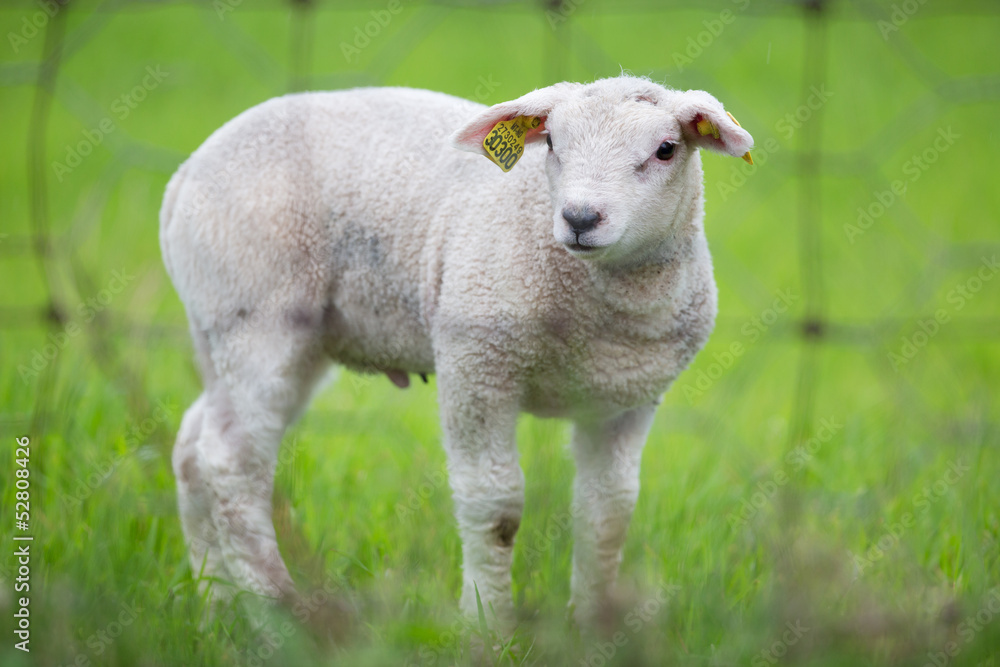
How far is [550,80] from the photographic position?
8.45 ft

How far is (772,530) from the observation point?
93.3 inches

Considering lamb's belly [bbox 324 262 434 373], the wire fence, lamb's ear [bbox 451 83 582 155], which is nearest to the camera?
lamb's ear [bbox 451 83 582 155]

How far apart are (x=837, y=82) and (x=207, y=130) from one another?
13.7 ft

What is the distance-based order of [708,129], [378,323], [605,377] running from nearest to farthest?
[708,129] → [605,377] → [378,323]

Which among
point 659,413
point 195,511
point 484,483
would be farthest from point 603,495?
point 659,413

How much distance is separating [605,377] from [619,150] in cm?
55

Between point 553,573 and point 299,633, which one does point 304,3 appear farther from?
point 553,573

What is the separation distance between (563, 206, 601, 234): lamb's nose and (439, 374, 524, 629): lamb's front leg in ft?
1.67

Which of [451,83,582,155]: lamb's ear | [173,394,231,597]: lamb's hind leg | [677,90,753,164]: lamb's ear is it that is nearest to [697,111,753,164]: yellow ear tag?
[677,90,753,164]: lamb's ear

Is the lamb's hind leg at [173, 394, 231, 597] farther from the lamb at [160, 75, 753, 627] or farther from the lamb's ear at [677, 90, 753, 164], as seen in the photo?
the lamb's ear at [677, 90, 753, 164]

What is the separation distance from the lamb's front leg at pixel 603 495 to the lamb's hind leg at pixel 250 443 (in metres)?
0.80

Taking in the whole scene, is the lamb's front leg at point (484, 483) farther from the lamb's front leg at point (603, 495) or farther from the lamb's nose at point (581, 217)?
the lamb's nose at point (581, 217)

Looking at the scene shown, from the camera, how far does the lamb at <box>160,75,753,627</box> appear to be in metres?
2.00

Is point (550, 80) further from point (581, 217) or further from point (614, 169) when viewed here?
point (581, 217)
